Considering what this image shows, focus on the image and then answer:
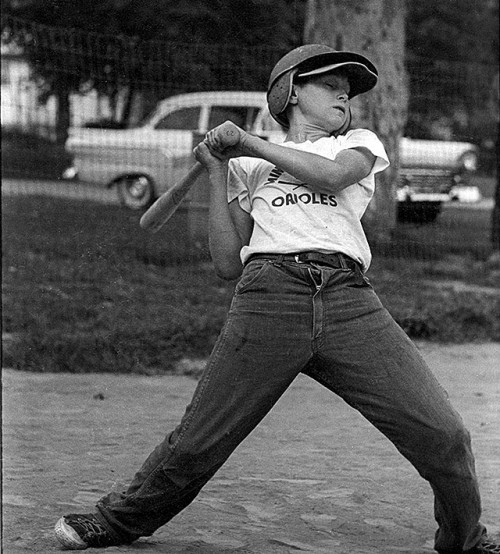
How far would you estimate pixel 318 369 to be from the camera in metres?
3.64

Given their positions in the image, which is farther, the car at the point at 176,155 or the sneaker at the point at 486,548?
the car at the point at 176,155

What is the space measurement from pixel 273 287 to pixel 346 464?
1.79 m

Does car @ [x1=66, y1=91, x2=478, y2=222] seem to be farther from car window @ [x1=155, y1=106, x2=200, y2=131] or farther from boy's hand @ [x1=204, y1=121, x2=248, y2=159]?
boy's hand @ [x1=204, y1=121, x2=248, y2=159]

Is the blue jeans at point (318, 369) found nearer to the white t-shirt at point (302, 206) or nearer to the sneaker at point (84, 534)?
the white t-shirt at point (302, 206)

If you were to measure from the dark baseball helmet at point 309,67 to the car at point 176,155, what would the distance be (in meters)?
7.49

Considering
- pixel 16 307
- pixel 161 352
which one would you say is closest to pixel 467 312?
pixel 161 352

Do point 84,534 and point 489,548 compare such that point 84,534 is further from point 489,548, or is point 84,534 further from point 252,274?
point 489,548

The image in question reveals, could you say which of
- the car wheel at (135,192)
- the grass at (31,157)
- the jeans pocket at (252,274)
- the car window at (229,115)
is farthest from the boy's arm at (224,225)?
the car window at (229,115)

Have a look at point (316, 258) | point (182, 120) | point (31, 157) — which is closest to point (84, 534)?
point (316, 258)

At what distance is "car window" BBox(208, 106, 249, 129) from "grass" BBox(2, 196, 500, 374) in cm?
163

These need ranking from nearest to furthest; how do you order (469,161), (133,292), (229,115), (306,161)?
(306,161) < (133,292) < (229,115) < (469,161)

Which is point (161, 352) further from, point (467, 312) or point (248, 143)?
point (248, 143)

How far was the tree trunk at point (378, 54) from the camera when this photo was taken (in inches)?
437

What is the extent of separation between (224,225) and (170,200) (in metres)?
0.18
